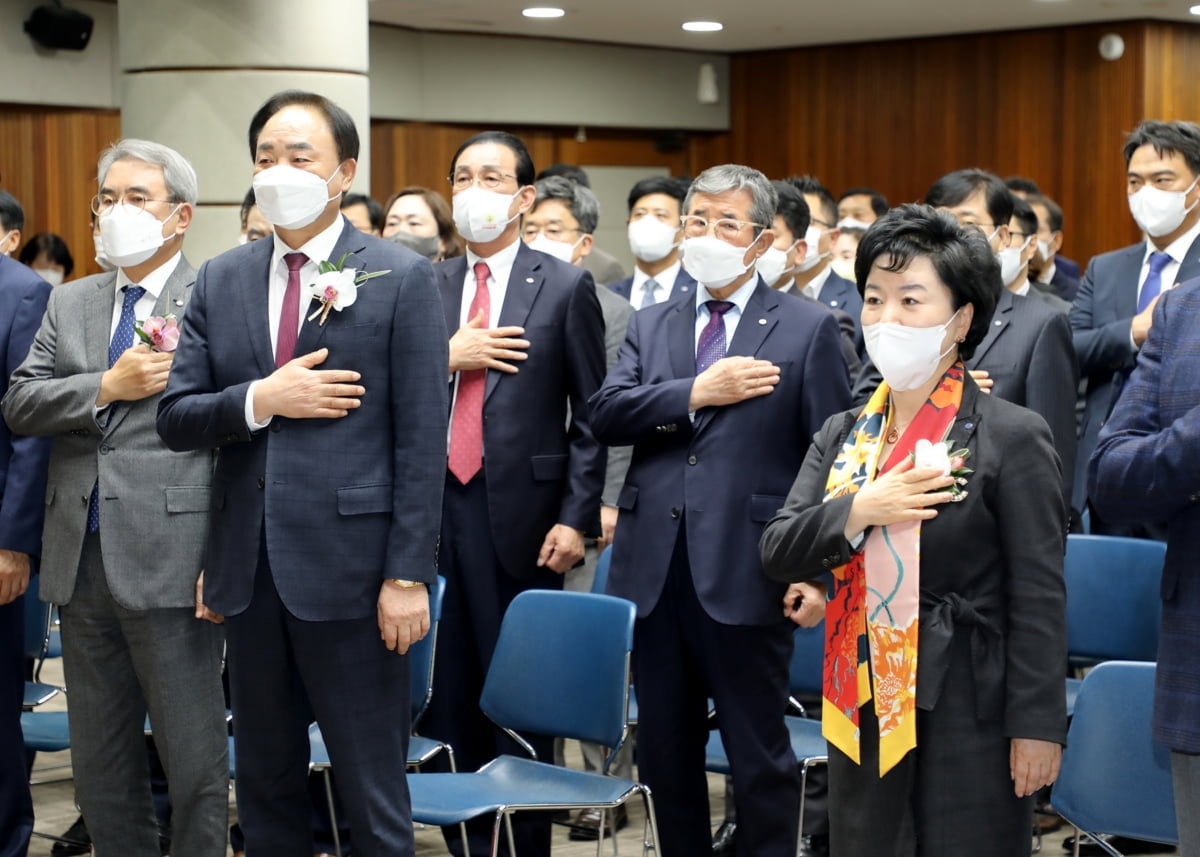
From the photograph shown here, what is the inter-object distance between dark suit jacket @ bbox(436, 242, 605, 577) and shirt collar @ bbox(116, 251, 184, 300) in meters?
0.80

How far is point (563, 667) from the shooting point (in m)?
3.80

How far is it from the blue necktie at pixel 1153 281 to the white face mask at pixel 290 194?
2.74 meters

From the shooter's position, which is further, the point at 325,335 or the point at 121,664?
the point at 121,664

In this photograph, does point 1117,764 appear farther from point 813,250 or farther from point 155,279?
point 813,250

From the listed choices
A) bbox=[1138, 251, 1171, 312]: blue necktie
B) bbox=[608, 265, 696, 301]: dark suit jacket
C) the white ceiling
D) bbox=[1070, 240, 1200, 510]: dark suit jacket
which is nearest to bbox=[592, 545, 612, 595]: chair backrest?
bbox=[608, 265, 696, 301]: dark suit jacket

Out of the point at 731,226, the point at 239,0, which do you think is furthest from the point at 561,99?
the point at 731,226

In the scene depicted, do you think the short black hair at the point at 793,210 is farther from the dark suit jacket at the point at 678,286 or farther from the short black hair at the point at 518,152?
the short black hair at the point at 518,152

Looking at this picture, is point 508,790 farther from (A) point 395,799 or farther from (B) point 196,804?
(B) point 196,804

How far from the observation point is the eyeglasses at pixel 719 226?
3.75 metres

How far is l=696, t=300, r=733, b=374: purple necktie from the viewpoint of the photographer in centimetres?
377

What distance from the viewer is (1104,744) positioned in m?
3.12

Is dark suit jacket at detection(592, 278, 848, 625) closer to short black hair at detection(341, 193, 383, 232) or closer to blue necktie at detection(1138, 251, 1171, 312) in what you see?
blue necktie at detection(1138, 251, 1171, 312)

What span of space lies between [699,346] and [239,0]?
9.81ft

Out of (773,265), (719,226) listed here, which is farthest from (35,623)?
(773,265)
